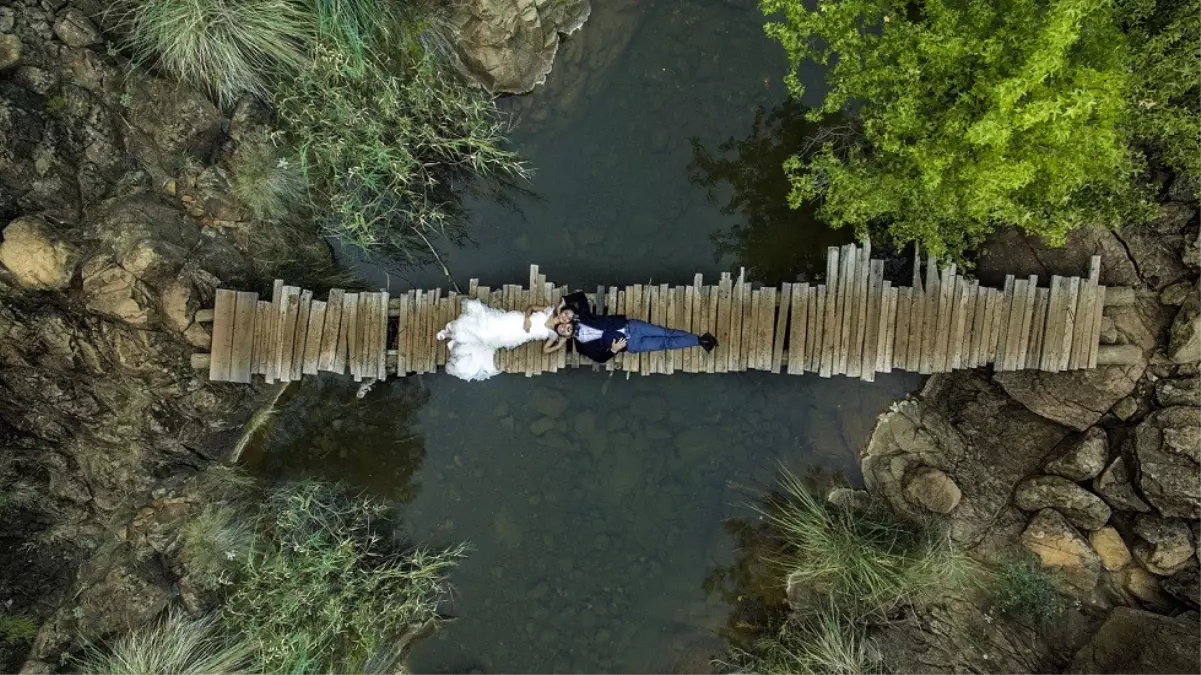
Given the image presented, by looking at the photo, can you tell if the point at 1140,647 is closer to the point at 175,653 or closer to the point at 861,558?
the point at 861,558

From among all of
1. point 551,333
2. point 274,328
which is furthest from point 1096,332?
point 274,328

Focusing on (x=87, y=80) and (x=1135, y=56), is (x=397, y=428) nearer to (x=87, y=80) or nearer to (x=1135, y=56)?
(x=87, y=80)

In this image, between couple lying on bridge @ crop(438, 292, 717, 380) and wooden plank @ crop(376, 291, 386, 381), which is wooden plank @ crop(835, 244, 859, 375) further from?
wooden plank @ crop(376, 291, 386, 381)

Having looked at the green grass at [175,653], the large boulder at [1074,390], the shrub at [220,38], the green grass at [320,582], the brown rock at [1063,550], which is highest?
the shrub at [220,38]

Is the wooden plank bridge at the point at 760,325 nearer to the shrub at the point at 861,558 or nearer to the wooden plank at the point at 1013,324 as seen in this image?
the wooden plank at the point at 1013,324

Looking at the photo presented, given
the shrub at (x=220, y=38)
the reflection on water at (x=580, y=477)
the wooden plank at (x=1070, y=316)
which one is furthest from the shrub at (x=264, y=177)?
the wooden plank at (x=1070, y=316)

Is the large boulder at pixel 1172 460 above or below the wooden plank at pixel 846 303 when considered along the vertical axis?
below

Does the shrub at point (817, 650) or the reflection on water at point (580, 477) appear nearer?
the shrub at point (817, 650)
